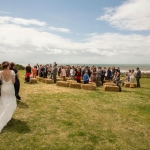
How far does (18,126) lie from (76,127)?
2.09m

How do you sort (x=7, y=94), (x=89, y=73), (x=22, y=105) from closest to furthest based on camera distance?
(x=7, y=94) < (x=22, y=105) < (x=89, y=73)

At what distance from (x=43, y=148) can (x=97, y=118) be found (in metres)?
3.31

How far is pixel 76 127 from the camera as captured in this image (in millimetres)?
6660

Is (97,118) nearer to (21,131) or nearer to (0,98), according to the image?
(21,131)

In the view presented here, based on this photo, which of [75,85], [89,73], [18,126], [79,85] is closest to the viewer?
[18,126]

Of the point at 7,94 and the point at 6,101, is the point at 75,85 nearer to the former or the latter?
the point at 7,94

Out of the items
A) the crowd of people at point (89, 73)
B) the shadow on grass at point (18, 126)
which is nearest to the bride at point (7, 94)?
the shadow on grass at point (18, 126)

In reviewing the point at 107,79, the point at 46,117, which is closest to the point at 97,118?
the point at 46,117

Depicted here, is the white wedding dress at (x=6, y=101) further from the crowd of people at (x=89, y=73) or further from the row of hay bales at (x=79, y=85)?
the crowd of people at (x=89, y=73)

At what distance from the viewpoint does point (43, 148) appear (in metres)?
5.07

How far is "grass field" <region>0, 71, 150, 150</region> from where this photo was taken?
539 cm

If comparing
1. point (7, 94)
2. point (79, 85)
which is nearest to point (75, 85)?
point (79, 85)

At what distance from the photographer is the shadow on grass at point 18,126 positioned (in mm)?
6168

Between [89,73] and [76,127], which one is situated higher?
[89,73]
